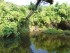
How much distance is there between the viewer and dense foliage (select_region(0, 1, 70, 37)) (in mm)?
35312

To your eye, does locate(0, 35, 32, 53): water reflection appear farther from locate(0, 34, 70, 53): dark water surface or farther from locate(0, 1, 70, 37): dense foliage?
locate(0, 1, 70, 37): dense foliage

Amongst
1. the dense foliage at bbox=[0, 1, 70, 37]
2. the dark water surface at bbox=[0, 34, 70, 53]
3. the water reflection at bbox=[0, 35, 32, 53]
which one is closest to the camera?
the dark water surface at bbox=[0, 34, 70, 53]

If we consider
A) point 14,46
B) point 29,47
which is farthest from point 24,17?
point 29,47

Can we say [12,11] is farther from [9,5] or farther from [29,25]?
[29,25]

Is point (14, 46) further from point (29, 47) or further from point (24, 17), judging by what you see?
point (24, 17)

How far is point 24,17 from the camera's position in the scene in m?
39.0

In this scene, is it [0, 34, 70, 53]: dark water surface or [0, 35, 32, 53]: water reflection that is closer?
[0, 34, 70, 53]: dark water surface

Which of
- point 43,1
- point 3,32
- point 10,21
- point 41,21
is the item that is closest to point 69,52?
point 43,1

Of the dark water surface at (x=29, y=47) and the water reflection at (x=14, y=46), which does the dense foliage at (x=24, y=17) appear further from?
the dark water surface at (x=29, y=47)

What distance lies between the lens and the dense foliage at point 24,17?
35.3 m

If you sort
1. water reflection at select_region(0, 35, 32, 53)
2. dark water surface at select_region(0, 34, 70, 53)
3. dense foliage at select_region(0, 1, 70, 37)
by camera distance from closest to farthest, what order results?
dark water surface at select_region(0, 34, 70, 53), water reflection at select_region(0, 35, 32, 53), dense foliage at select_region(0, 1, 70, 37)

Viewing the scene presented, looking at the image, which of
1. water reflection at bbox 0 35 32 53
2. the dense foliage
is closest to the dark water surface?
water reflection at bbox 0 35 32 53

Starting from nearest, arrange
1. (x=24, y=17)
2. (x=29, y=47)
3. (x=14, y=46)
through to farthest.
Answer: (x=29, y=47)
(x=14, y=46)
(x=24, y=17)

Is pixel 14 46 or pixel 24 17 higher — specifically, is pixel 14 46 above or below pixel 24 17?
below
